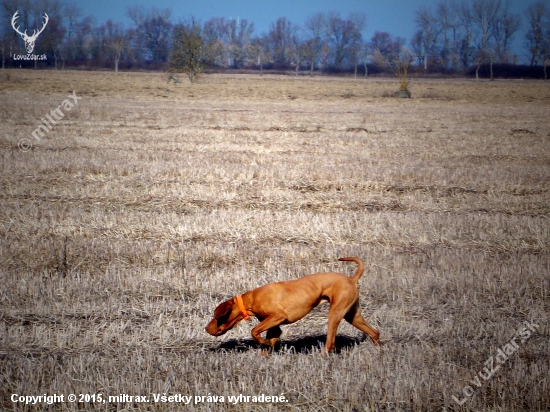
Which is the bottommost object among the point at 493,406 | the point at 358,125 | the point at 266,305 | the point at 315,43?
the point at 493,406

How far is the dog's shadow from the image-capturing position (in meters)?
5.04

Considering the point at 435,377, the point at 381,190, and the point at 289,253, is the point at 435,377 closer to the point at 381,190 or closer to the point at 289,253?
the point at 289,253

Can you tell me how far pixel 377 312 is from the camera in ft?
18.7

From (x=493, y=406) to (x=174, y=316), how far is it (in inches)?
120

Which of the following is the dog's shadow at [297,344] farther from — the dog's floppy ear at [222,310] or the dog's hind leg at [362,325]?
the dog's floppy ear at [222,310]

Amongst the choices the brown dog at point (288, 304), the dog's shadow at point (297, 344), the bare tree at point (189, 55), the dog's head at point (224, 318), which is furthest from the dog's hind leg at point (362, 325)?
the bare tree at point (189, 55)

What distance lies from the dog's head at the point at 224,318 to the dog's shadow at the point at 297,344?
1.46 ft

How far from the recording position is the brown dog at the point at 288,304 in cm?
455

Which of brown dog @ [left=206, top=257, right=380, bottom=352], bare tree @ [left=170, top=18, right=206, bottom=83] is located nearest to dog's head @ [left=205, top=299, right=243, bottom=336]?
brown dog @ [left=206, top=257, right=380, bottom=352]

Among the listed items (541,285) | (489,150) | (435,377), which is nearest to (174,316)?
(435,377)
